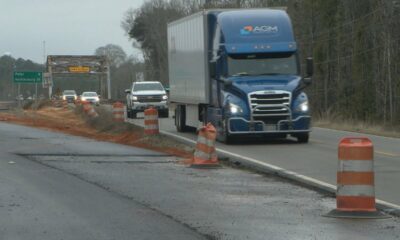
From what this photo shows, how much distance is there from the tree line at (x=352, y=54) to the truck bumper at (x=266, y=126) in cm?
A: 1462

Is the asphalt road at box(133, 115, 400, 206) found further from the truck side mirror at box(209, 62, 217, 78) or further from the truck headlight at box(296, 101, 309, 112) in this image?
the truck side mirror at box(209, 62, 217, 78)

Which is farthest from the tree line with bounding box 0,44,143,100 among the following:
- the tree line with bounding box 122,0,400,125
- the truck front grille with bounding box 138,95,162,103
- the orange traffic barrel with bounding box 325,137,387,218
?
the orange traffic barrel with bounding box 325,137,387,218

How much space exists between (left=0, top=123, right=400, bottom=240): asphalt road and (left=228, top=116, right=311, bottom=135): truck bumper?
3.92 metres

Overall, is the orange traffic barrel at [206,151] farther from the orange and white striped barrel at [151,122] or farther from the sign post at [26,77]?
the sign post at [26,77]

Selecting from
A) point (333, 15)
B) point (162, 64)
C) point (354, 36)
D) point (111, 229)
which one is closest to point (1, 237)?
point (111, 229)

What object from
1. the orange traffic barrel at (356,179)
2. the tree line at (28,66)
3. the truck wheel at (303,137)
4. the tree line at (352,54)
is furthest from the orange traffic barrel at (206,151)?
the tree line at (28,66)

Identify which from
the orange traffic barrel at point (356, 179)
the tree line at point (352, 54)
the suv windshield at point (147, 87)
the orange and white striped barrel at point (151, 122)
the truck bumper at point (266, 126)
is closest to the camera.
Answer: the orange traffic barrel at point (356, 179)

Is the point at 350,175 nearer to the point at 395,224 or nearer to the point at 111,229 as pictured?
the point at 395,224

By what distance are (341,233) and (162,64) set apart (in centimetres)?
8850

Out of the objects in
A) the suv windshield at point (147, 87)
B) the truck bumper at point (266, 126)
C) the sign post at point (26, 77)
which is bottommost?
the truck bumper at point (266, 126)

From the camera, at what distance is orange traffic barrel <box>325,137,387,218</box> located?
10.1 meters

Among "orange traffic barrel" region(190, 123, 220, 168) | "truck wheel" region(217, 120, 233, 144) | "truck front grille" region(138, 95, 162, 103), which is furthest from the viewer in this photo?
"truck front grille" region(138, 95, 162, 103)

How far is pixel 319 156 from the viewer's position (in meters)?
18.3

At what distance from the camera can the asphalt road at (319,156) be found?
13609mm
